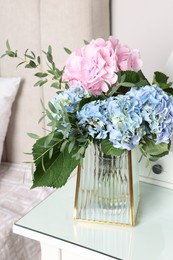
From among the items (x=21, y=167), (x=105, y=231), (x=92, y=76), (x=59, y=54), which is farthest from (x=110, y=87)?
(x=21, y=167)

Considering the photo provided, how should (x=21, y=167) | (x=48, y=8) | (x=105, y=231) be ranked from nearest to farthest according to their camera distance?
1. (x=105, y=231)
2. (x=48, y=8)
3. (x=21, y=167)

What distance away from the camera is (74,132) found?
2.07 feet

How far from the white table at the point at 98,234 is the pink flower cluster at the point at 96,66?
273 mm

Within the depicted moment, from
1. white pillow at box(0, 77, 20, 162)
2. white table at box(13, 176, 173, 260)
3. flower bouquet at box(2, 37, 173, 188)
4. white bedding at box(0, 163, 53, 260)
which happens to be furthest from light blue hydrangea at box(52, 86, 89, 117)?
white pillow at box(0, 77, 20, 162)

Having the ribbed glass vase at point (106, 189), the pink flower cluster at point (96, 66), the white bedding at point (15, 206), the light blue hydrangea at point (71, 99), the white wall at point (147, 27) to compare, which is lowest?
the white bedding at point (15, 206)

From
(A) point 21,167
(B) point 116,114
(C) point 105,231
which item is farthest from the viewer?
(A) point 21,167

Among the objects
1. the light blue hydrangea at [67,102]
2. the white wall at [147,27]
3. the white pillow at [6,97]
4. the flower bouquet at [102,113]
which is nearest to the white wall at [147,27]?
the white wall at [147,27]

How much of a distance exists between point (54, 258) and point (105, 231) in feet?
0.39

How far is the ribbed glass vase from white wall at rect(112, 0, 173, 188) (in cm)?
54

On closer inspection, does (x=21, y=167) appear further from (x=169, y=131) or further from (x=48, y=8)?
(x=169, y=131)

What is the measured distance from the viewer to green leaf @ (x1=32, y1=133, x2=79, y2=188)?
0.67 meters

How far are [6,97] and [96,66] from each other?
0.72 meters

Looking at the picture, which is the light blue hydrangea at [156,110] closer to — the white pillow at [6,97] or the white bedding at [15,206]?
the white bedding at [15,206]

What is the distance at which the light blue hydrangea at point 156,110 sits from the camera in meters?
0.60
